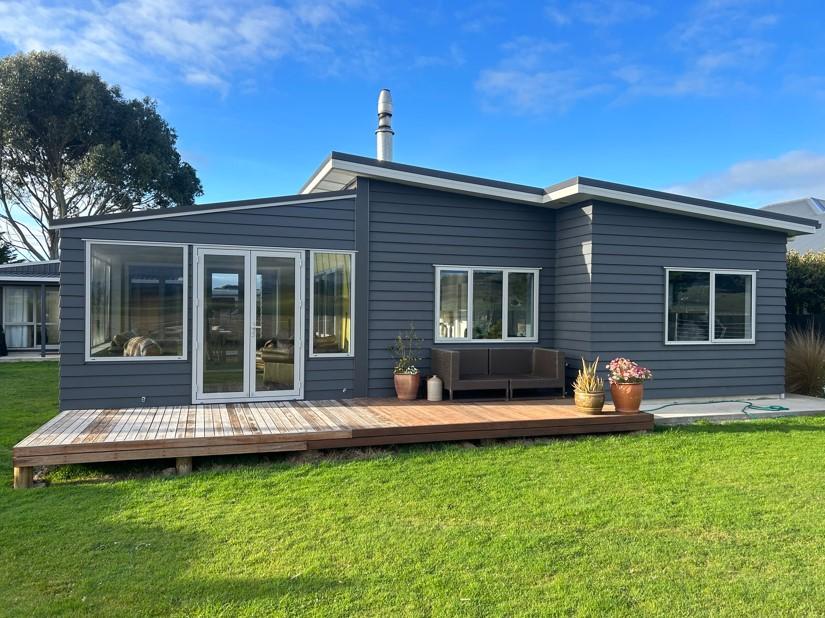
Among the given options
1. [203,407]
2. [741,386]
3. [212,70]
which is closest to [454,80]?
[212,70]

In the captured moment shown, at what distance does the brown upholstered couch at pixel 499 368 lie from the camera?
22.8ft

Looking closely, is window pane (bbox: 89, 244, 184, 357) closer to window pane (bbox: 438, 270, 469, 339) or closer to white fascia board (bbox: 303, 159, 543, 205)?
white fascia board (bbox: 303, 159, 543, 205)

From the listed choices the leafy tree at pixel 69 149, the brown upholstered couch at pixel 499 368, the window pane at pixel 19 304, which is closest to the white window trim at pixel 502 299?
the brown upholstered couch at pixel 499 368

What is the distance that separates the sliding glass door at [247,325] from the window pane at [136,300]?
0.26 meters

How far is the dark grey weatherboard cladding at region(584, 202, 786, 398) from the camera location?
735 cm

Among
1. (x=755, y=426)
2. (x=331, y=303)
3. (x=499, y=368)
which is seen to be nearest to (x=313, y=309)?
(x=331, y=303)

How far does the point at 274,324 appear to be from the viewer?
6.89 meters

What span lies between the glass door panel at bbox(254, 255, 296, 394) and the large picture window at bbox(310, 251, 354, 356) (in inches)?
11.2

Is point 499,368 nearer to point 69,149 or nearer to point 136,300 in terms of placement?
point 136,300

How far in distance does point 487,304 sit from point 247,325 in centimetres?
317

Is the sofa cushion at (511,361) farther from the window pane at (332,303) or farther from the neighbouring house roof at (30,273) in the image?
the neighbouring house roof at (30,273)

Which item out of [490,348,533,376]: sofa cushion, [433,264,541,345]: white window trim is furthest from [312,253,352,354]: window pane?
[490,348,533,376]: sofa cushion

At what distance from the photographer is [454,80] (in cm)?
1344

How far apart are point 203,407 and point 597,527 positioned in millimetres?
4472
